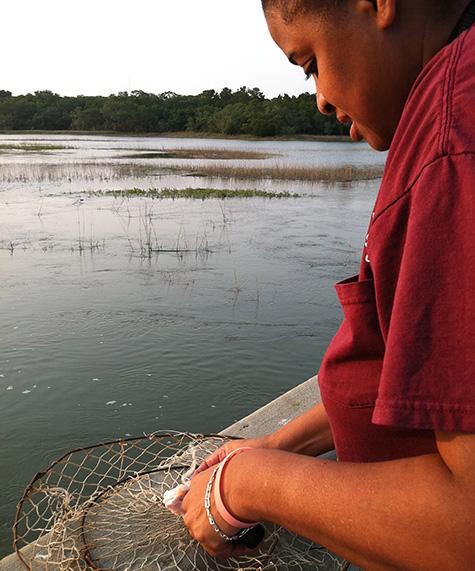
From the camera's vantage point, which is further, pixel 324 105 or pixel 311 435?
pixel 311 435

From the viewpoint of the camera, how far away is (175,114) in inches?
3568

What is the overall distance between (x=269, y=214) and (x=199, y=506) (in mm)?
14538

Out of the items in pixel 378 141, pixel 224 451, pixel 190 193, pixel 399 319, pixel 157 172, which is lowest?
pixel 190 193

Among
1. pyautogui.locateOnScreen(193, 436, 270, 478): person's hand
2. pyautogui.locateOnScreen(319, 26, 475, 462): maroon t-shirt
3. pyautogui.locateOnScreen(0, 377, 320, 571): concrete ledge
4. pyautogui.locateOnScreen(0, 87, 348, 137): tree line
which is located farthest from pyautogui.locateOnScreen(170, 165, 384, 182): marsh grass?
pyautogui.locateOnScreen(0, 87, 348, 137): tree line

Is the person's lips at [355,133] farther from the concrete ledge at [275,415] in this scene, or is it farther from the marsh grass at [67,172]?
the marsh grass at [67,172]

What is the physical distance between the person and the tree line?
75.3 m

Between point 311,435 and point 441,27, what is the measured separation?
1.14 m

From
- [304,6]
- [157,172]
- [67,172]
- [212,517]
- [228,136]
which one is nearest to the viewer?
[304,6]

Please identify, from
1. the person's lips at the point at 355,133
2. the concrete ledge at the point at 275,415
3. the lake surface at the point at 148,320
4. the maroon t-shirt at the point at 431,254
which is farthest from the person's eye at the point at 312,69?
the lake surface at the point at 148,320

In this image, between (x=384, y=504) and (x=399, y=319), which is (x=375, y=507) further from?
(x=399, y=319)

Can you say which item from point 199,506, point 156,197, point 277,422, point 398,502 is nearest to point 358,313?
point 398,502

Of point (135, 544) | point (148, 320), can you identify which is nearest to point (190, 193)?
point (148, 320)

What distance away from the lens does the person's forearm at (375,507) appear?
2.54ft

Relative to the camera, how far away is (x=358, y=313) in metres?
1.00
